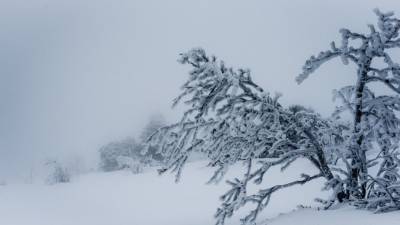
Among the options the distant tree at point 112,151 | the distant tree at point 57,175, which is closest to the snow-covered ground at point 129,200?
the distant tree at point 57,175

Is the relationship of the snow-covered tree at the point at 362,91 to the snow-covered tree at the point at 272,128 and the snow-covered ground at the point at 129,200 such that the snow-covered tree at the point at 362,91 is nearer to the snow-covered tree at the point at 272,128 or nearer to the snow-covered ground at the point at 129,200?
the snow-covered tree at the point at 272,128

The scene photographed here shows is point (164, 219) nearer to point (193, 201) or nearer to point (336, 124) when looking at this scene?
point (193, 201)

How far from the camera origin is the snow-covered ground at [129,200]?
13.6 metres

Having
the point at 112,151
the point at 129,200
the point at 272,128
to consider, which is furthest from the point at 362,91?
the point at 112,151

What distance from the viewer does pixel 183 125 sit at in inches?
252

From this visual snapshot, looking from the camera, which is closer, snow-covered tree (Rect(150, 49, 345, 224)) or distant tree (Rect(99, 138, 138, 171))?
snow-covered tree (Rect(150, 49, 345, 224))

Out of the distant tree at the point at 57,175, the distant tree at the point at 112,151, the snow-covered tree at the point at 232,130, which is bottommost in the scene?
the distant tree at the point at 112,151

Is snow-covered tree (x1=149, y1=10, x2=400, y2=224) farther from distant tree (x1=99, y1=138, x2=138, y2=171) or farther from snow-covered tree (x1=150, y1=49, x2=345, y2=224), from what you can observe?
distant tree (x1=99, y1=138, x2=138, y2=171)

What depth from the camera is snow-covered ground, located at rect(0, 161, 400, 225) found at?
44.6 ft

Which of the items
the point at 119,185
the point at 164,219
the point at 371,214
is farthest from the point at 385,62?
the point at 119,185

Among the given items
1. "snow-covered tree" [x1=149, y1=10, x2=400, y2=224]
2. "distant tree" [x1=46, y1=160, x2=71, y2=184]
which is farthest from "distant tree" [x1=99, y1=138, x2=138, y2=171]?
"snow-covered tree" [x1=149, y1=10, x2=400, y2=224]

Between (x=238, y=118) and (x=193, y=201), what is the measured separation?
902cm

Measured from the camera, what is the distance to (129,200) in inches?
627

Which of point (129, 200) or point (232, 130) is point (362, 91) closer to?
point (232, 130)
